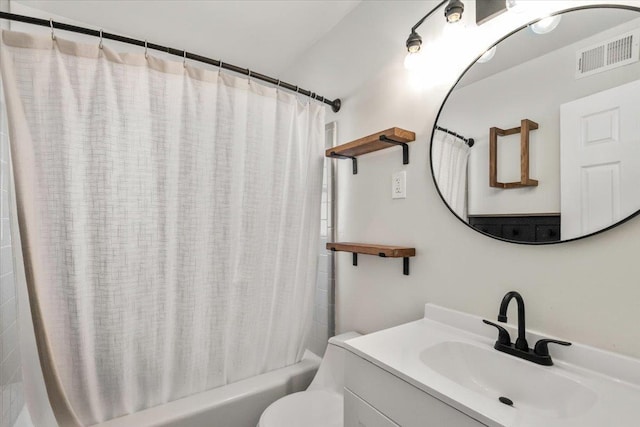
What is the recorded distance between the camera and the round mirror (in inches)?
30.1

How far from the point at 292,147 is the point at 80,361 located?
130 centimetres

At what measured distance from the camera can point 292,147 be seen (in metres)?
1.60

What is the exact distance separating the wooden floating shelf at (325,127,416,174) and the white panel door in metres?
0.54

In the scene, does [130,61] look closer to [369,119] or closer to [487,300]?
[369,119]

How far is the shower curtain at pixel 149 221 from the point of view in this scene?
108 centimetres

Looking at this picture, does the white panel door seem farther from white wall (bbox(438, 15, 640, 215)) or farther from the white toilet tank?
the white toilet tank

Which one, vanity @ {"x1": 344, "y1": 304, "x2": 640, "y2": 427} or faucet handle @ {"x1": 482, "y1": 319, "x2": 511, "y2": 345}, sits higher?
faucet handle @ {"x1": 482, "y1": 319, "x2": 511, "y2": 345}

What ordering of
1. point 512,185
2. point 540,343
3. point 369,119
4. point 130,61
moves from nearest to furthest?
1. point 540,343
2. point 512,185
3. point 130,61
4. point 369,119

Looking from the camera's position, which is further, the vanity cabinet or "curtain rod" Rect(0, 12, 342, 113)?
"curtain rod" Rect(0, 12, 342, 113)

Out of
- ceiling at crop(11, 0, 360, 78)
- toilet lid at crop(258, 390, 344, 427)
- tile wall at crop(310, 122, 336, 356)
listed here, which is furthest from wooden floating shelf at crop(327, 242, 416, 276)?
ceiling at crop(11, 0, 360, 78)

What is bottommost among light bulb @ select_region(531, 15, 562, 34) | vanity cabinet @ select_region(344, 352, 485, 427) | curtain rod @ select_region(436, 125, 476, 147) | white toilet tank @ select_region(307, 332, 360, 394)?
white toilet tank @ select_region(307, 332, 360, 394)

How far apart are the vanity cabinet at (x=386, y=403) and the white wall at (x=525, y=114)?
0.64 metres

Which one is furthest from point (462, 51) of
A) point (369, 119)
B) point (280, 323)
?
point (280, 323)

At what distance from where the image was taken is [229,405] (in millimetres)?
1340
